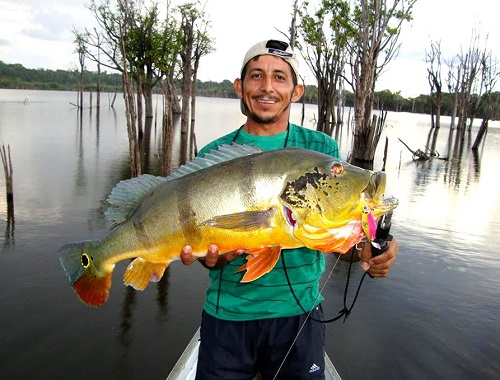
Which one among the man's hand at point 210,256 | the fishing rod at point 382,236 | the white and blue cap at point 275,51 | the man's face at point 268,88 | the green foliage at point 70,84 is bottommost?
the man's hand at point 210,256

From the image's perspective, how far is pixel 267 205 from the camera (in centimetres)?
210

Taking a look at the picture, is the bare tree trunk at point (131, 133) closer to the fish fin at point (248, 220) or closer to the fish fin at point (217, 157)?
the fish fin at point (217, 157)


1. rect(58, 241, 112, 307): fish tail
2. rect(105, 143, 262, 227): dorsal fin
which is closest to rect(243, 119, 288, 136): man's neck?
rect(105, 143, 262, 227): dorsal fin

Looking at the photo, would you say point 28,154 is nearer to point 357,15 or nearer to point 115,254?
point 115,254

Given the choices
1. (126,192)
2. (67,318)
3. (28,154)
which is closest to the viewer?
(126,192)

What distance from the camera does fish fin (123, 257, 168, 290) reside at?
7.79 ft

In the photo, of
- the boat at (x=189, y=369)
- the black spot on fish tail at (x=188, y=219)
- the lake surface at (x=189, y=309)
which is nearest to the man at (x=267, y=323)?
the black spot on fish tail at (x=188, y=219)

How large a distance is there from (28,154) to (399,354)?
724 inches

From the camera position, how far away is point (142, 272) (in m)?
2.40

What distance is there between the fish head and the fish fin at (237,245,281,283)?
17 centimetres

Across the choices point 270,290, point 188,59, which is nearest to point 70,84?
point 188,59

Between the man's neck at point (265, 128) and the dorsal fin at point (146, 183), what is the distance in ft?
2.03

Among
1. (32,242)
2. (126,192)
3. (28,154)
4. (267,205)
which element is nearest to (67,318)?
(32,242)

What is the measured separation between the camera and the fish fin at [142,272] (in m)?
2.37
